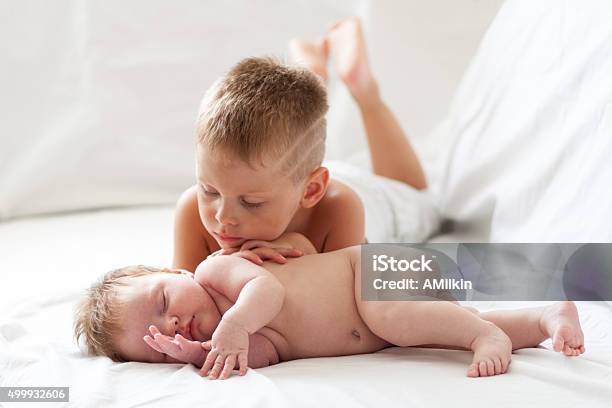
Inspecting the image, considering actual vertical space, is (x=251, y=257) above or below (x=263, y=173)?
below

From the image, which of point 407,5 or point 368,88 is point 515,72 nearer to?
point 368,88

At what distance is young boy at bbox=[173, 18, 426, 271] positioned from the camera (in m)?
1.05

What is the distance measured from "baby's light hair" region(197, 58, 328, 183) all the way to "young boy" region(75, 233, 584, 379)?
136mm

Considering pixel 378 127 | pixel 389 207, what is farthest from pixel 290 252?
pixel 378 127

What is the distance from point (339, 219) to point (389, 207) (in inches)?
12.7

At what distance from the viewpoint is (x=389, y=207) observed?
62.9 inches

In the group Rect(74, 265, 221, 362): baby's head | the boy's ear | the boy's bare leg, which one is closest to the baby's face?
Rect(74, 265, 221, 362): baby's head

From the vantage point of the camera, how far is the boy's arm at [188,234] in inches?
51.2

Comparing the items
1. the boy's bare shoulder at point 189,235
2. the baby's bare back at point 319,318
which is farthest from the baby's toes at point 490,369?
the boy's bare shoulder at point 189,235

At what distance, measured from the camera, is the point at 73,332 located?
110cm

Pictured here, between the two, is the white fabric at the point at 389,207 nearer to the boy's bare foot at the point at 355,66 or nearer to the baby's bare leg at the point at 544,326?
the boy's bare foot at the point at 355,66

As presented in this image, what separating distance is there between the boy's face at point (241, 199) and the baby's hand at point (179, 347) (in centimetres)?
17

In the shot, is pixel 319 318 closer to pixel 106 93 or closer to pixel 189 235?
pixel 189 235

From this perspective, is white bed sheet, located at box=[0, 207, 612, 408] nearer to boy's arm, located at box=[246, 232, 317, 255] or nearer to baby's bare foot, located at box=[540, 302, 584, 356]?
baby's bare foot, located at box=[540, 302, 584, 356]
